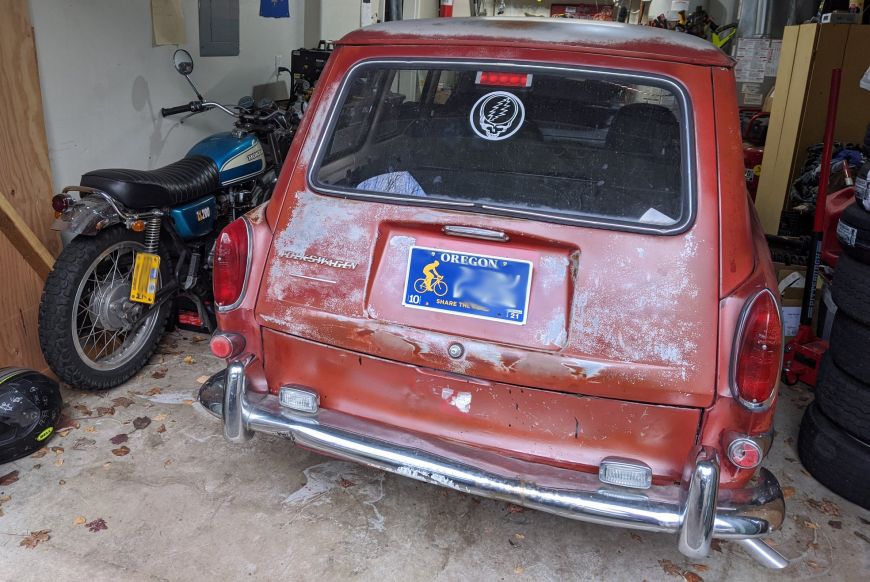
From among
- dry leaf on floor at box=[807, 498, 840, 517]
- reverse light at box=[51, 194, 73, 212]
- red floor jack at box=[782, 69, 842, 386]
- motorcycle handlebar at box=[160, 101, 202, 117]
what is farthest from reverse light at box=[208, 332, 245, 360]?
red floor jack at box=[782, 69, 842, 386]

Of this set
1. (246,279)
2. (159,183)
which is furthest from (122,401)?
(246,279)

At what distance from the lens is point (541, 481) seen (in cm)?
235

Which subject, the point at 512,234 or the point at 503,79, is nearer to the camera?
the point at 512,234

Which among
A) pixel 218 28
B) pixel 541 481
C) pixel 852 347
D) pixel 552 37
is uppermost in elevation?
pixel 218 28

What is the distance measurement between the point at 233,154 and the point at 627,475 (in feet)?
11.1

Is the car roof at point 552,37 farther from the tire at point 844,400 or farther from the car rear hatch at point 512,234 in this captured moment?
the tire at point 844,400

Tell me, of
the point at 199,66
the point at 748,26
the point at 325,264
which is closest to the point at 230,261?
the point at 325,264

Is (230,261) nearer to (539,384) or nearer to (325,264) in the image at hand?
(325,264)

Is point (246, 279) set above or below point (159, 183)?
below

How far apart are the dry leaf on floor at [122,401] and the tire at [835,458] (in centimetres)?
366

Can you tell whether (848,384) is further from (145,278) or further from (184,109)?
(184,109)

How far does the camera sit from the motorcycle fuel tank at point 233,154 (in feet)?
14.8

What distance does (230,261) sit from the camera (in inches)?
109

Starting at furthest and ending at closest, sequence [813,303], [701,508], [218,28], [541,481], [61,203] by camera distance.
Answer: [218,28] → [813,303] → [61,203] → [541,481] → [701,508]
